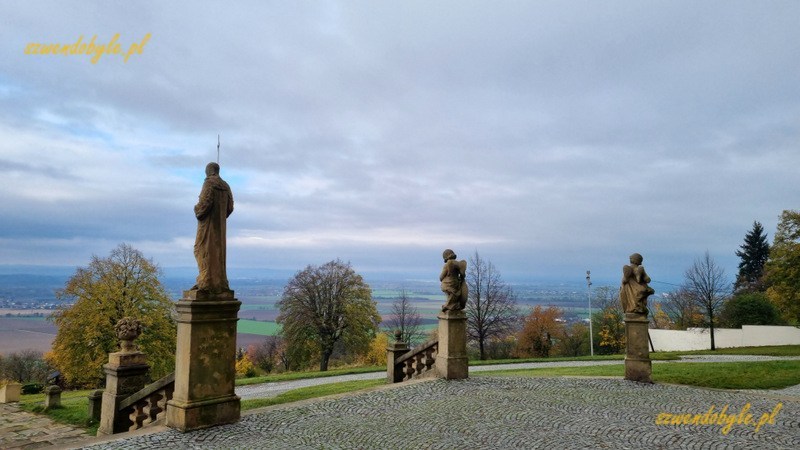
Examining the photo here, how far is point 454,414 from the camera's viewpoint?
8336 millimetres

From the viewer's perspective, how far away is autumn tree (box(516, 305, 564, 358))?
46906 millimetres

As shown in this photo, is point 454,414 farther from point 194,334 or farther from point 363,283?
point 363,283

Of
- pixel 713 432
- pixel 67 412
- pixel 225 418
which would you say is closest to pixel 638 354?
pixel 713 432

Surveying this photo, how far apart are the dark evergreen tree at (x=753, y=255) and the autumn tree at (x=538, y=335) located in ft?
74.3

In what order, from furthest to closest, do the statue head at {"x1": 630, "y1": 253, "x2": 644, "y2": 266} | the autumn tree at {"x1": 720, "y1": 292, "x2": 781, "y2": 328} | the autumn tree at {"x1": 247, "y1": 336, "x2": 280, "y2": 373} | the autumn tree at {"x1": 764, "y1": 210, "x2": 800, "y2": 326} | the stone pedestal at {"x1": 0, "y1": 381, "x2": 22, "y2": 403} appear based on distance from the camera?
the autumn tree at {"x1": 247, "y1": 336, "x2": 280, "y2": 373} → the autumn tree at {"x1": 720, "y1": 292, "x2": 781, "y2": 328} → the autumn tree at {"x1": 764, "y1": 210, "x2": 800, "y2": 326} → the stone pedestal at {"x1": 0, "y1": 381, "x2": 22, "y2": 403} → the statue head at {"x1": 630, "y1": 253, "x2": 644, "y2": 266}

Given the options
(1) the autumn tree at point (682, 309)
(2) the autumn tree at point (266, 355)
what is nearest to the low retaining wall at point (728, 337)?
(1) the autumn tree at point (682, 309)

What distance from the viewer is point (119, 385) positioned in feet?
29.9

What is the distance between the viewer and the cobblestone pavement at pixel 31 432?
10812 millimetres

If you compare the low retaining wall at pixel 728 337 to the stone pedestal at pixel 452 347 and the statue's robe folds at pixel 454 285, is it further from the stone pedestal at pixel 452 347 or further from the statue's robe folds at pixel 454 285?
the statue's robe folds at pixel 454 285

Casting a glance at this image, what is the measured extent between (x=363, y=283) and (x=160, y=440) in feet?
115

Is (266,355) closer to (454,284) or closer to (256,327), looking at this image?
(256,327)

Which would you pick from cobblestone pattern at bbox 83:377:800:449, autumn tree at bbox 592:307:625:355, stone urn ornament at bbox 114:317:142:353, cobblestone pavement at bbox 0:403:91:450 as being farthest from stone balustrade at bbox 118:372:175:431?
autumn tree at bbox 592:307:625:355

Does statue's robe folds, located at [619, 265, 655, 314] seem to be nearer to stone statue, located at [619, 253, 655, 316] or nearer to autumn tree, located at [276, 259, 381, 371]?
stone statue, located at [619, 253, 655, 316]

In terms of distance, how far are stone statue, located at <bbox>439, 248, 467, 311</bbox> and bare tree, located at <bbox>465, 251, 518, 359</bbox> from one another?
26148 millimetres
